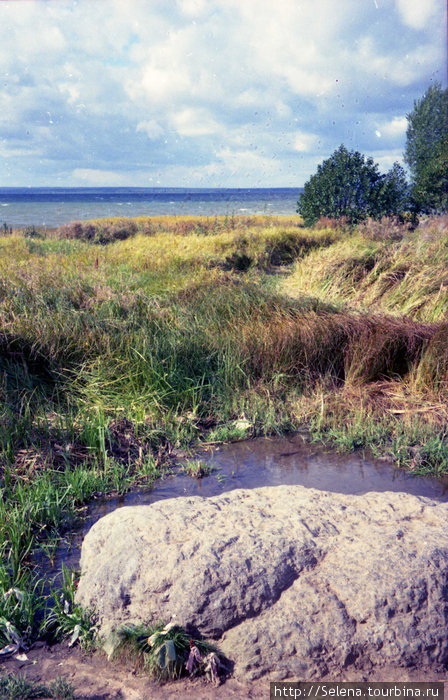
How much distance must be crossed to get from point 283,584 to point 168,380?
10.5 feet

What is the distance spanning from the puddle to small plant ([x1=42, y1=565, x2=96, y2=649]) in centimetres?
84

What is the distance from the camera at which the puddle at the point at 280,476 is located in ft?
12.9

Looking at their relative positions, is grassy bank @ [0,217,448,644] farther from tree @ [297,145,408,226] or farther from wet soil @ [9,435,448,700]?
tree @ [297,145,408,226]

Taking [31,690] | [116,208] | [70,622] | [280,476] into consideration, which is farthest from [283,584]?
[116,208]

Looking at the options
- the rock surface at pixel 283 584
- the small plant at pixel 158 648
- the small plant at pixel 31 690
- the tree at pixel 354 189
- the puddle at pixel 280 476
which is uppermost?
the tree at pixel 354 189

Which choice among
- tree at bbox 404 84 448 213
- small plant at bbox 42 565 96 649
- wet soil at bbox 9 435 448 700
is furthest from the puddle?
tree at bbox 404 84 448 213

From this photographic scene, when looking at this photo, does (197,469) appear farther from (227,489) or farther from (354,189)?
(354,189)

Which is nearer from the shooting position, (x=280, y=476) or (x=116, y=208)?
(x=280, y=476)

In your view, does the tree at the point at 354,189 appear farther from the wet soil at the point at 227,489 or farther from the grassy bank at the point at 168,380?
the wet soil at the point at 227,489

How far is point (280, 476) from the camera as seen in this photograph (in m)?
4.16

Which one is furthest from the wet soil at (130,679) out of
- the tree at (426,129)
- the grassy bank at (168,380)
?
the tree at (426,129)

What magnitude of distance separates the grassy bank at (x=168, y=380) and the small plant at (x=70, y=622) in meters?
0.09

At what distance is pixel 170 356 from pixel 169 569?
10.6ft

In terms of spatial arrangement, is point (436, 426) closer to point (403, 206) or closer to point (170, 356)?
point (170, 356)
